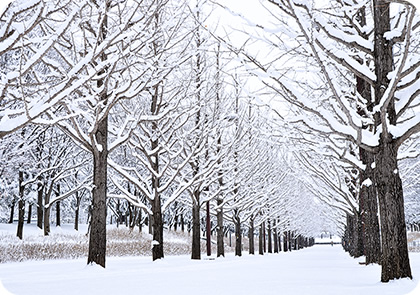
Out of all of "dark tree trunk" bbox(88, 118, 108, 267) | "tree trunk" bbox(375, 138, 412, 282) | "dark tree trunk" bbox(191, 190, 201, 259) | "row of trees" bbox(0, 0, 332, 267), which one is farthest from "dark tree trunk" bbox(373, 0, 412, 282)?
"dark tree trunk" bbox(191, 190, 201, 259)

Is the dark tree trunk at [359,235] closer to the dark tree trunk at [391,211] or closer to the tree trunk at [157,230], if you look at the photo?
the tree trunk at [157,230]

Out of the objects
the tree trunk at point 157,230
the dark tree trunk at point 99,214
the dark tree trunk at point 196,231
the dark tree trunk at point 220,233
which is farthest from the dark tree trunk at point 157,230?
the dark tree trunk at point 220,233

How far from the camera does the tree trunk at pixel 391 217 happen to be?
185 inches

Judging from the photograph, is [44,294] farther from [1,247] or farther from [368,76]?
[1,247]

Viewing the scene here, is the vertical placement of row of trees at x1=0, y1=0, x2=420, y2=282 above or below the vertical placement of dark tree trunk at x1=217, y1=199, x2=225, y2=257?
above

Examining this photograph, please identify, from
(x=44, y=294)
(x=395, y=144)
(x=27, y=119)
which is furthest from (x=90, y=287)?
(x=395, y=144)

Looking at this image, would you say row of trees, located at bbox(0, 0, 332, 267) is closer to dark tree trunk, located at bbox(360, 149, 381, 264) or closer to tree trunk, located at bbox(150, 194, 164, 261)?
tree trunk, located at bbox(150, 194, 164, 261)

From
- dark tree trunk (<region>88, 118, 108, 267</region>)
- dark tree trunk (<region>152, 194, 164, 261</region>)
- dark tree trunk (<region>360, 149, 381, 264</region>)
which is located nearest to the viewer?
dark tree trunk (<region>88, 118, 108, 267</region>)

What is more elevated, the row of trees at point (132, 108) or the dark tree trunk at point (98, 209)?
the row of trees at point (132, 108)

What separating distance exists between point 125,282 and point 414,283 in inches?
142

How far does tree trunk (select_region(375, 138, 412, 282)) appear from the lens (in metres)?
4.69

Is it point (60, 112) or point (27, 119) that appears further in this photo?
point (60, 112)

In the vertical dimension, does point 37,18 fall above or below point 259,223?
above

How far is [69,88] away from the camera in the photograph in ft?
14.4
